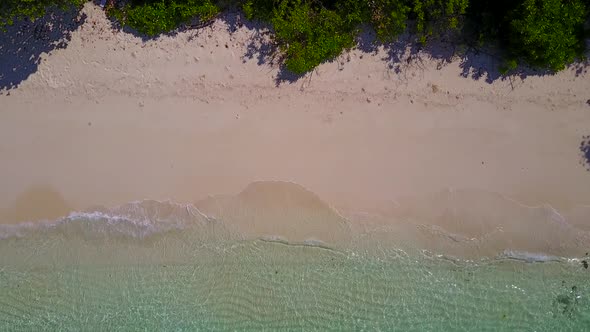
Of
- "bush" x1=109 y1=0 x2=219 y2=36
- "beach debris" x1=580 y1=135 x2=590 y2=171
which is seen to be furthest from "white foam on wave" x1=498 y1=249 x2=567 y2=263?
"bush" x1=109 y1=0 x2=219 y2=36

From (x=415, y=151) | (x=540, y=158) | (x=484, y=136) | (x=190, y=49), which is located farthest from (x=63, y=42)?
(x=540, y=158)

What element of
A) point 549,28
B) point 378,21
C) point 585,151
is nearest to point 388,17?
point 378,21

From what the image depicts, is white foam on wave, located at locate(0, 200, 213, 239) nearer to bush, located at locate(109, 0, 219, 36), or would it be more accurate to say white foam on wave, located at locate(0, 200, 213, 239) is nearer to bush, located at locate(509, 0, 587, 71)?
bush, located at locate(109, 0, 219, 36)

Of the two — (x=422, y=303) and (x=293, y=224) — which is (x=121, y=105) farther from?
(x=422, y=303)

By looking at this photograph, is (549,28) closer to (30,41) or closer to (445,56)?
(445,56)

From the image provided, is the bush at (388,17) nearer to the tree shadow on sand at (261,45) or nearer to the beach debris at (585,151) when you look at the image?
the tree shadow on sand at (261,45)

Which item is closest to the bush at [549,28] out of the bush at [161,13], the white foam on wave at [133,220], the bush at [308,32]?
the bush at [308,32]
